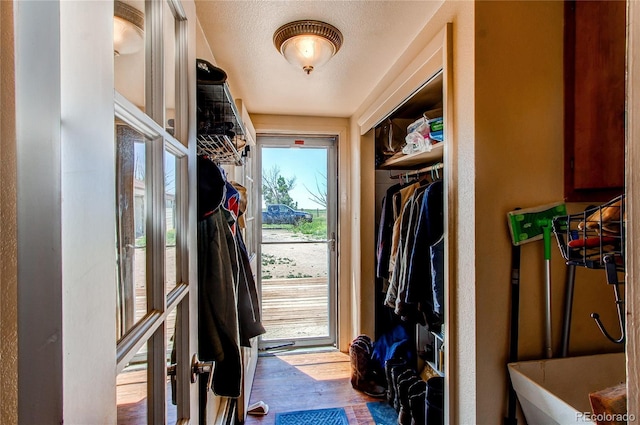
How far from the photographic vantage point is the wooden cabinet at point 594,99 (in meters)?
0.97

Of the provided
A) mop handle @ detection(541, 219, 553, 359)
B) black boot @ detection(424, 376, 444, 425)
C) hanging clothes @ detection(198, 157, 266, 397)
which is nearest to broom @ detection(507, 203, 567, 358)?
mop handle @ detection(541, 219, 553, 359)

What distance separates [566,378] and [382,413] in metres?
1.27

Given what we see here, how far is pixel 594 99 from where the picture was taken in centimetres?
102

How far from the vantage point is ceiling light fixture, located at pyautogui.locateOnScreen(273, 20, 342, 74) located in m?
1.33

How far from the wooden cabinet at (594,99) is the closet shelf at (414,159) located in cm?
53

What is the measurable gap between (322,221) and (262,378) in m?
1.42

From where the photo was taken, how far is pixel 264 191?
9.23 feet

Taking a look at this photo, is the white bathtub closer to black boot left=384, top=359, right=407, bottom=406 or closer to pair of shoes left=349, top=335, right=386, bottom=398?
black boot left=384, top=359, right=407, bottom=406

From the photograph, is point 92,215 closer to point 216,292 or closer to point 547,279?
point 216,292

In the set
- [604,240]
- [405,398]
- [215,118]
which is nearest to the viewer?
[604,240]

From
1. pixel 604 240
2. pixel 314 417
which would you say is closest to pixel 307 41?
pixel 604 240

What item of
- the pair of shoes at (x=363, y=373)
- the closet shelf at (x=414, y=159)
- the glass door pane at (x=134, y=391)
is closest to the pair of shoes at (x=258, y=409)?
the pair of shoes at (x=363, y=373)

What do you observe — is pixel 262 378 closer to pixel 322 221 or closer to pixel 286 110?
pixel 322 221

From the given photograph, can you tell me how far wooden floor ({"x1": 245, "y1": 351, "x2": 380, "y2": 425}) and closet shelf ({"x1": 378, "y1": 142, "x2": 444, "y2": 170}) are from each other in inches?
66.1
